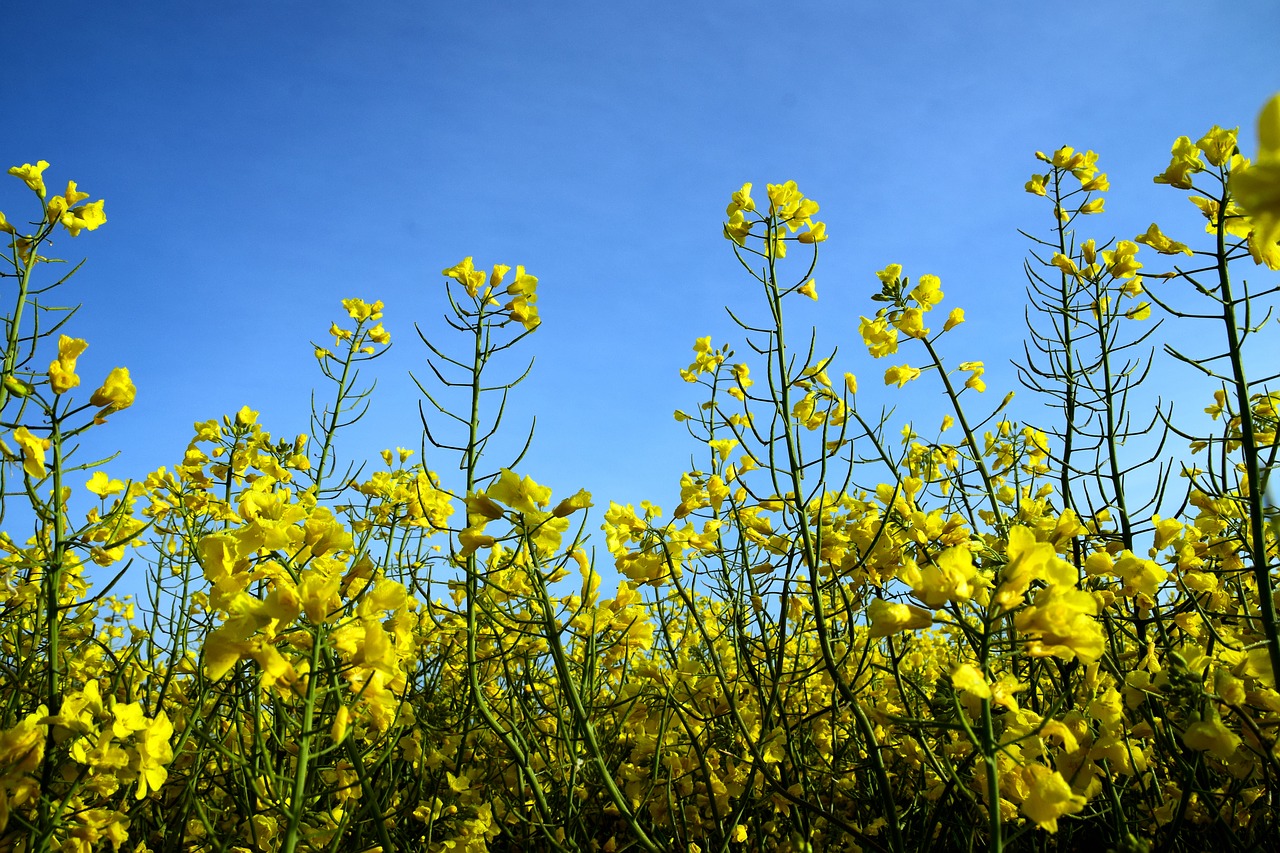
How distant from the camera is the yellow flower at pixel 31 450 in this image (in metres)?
1.94

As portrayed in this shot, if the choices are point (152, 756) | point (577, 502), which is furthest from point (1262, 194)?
point (152, 756)

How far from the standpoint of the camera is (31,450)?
195 cm

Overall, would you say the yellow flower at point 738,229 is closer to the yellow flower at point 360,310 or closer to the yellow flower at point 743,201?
the yellow flower at point 743,201

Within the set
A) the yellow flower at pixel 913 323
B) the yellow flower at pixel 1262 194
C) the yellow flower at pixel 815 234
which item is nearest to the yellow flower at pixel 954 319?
the yellow flower at pixel 913 323

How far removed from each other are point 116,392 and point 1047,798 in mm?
2368

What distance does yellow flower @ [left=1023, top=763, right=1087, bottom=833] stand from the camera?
136cm

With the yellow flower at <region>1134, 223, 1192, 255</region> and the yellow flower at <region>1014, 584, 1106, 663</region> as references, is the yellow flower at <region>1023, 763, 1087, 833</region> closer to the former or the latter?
the yellow flower at <region>1014, 584, 1106, 663</region>

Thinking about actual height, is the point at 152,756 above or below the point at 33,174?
below

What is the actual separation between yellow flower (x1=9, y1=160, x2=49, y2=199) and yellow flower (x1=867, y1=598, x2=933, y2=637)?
111 inches

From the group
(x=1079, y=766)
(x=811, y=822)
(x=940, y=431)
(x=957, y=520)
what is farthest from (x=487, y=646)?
(x=940, y=431)

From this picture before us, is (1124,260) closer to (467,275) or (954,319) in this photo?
(954,319)

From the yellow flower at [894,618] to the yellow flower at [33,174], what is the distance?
283cm

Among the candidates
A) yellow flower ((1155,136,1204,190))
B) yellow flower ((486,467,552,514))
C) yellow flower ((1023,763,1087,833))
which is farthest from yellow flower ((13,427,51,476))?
yellow flower ((1155,136,1204,190))

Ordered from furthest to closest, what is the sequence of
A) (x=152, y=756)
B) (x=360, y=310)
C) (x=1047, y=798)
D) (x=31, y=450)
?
(x=360, y=310) < (x=31, y=450) < (x=152, y=756) < (x=1047, y=798)
